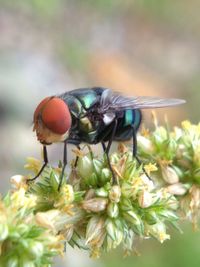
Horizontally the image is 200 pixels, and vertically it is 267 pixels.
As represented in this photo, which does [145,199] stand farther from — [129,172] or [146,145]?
[146,145]

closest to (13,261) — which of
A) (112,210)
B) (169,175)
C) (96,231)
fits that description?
(96,231)

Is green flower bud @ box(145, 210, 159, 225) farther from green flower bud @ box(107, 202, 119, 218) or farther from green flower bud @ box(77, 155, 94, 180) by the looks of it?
green flower bud @ box(77, 155, 94, 180)

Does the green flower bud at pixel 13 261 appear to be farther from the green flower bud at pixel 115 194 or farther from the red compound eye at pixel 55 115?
the red compound eye at pixel 55 115

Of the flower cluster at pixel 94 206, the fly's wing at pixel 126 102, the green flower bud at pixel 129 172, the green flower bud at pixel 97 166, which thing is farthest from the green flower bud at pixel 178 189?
the fly's wing at pixel 126 102

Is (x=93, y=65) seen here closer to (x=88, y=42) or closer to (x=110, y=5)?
(x=88, y=42)

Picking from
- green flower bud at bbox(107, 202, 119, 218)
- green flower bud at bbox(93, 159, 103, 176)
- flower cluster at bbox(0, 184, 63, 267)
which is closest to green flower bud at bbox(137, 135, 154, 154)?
green flower bud at bbox(93, 159, 103, 176)

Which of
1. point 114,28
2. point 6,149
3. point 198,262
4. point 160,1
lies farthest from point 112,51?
point 198,262
